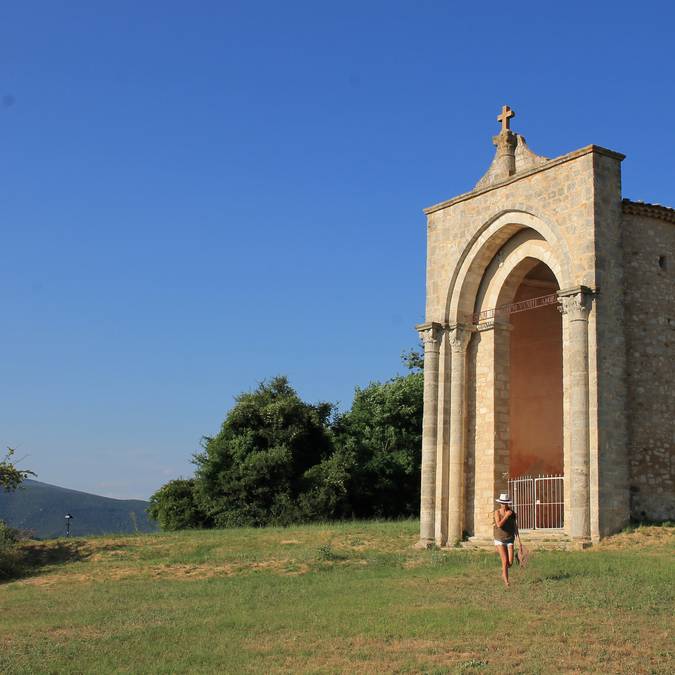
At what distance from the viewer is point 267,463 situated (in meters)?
35.3

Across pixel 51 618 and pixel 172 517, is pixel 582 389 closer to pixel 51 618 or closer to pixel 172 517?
pixel 51 618

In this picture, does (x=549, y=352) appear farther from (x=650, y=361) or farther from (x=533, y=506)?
(x=650, y=361)

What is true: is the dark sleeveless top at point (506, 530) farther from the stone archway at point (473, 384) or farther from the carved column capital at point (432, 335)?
the carved column capital at point (432, 335)

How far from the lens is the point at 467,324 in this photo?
24734mm

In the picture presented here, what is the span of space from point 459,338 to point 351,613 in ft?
39.1

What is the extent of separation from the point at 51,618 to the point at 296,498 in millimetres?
20085

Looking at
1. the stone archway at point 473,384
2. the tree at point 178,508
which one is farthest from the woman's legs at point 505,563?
the tree at point 178,508

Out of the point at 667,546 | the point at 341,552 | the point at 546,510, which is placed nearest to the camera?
the point at 667,546

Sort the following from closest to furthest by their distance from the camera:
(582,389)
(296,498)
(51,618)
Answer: (51,618) < (582,389) < (296,498)

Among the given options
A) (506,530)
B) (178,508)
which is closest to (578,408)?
(506,530)

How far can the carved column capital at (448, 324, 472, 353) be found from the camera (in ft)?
80.5

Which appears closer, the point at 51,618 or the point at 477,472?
the point at 51,618

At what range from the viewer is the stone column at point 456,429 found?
23.7m

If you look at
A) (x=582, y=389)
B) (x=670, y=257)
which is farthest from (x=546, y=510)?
(x=670, y=257)
